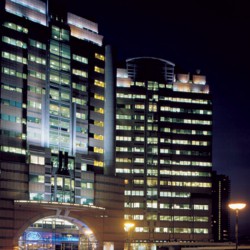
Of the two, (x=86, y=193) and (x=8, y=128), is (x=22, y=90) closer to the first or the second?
(x=8, y=128)

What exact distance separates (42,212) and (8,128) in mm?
23263

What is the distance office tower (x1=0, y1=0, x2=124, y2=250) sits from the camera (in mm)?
161000

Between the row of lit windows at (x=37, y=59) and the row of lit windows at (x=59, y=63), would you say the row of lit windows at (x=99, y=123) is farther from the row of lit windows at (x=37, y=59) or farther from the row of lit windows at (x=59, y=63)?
the row of lit windows at (x=37, y=59)

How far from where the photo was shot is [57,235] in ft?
555

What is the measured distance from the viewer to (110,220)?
177m

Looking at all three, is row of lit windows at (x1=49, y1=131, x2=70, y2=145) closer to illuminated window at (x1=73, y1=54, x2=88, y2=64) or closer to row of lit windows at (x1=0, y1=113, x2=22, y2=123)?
row of lit windows at (x1=0, y1=113, x2=22, y2=123)

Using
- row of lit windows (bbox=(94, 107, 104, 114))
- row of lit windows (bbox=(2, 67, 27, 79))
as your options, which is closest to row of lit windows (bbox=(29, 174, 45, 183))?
row of lit windows (bbox=(2, 67, 27, 79))

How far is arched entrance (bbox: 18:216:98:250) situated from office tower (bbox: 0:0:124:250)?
271mm

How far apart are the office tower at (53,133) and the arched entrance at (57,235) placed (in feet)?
0.89

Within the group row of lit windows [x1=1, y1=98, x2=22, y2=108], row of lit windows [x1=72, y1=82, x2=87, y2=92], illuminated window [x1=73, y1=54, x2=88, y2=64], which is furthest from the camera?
illuminated window [x1=73, y1=54, x2=88, y2=64]

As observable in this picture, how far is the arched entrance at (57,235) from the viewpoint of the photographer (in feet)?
539

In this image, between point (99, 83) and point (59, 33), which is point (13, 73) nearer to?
point (59, 33)

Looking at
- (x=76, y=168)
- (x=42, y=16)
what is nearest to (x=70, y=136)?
(x=76, y=168)

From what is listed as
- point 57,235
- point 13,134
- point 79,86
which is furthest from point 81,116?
point 57,235
